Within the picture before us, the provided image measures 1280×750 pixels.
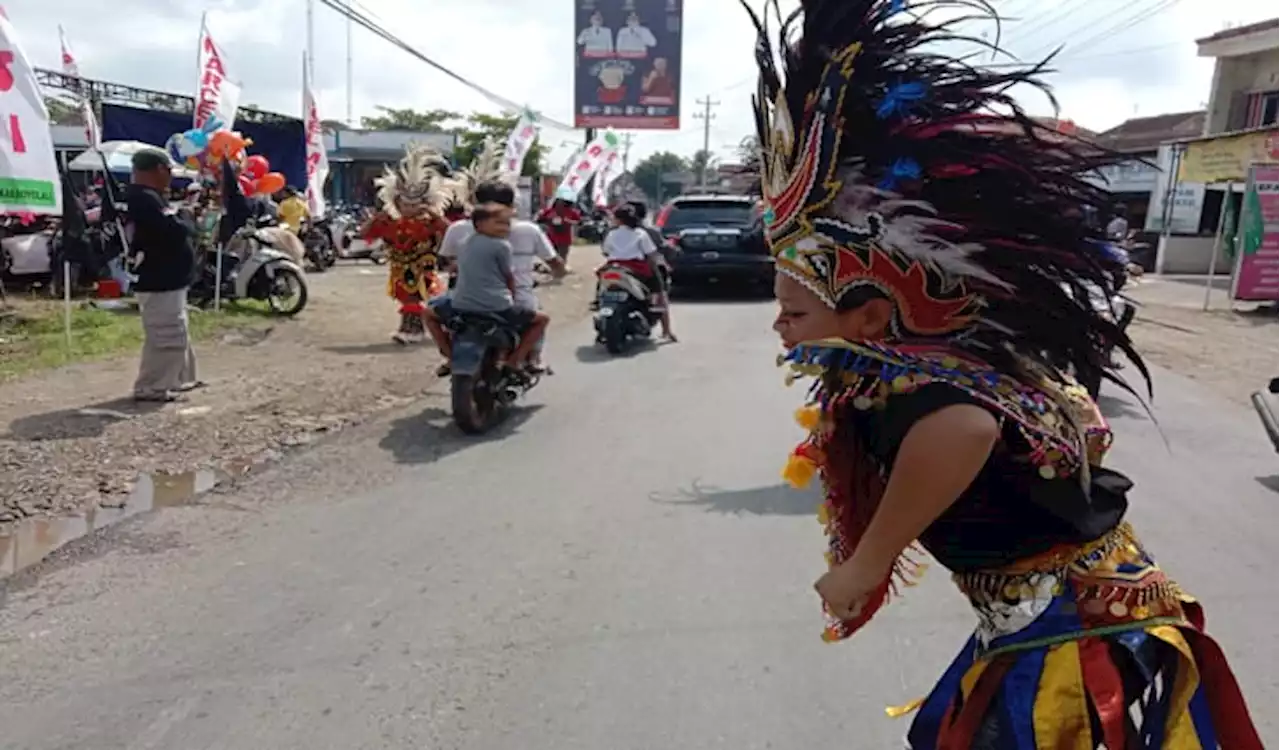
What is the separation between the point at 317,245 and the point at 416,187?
10098mm

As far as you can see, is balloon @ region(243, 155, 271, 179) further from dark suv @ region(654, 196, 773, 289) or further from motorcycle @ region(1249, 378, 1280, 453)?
motorcycle @ region(1249, 378, 1280, 453)

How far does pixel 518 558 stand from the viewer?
14.6 ft

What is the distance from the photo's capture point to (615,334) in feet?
33.4

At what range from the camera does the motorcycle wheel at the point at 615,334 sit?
10.1 m

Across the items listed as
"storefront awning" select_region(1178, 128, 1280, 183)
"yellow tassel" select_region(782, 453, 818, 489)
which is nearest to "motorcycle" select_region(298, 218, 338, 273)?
"storefront awning" select_region(1178, 128, 1280, 183)

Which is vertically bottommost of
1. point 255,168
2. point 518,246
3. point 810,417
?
point 518,246

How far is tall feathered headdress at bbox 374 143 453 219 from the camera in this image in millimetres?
10688

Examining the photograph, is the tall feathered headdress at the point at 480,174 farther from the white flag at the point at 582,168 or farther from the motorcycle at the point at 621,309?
the white flag at the point at 582,168

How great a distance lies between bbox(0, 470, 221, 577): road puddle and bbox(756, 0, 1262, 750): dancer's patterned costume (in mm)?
3980

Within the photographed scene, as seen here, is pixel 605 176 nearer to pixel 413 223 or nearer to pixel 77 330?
pixel 413 223

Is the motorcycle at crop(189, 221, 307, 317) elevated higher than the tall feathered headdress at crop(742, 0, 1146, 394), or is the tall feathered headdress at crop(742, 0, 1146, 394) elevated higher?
the tall feathered headdress at crop(742, 0, 1146, 394)

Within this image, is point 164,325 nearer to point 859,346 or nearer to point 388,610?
point 388,610

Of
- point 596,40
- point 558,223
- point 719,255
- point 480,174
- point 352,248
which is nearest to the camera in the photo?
point 480,174

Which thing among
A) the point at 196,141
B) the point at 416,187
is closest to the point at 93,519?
the point at 416,187
